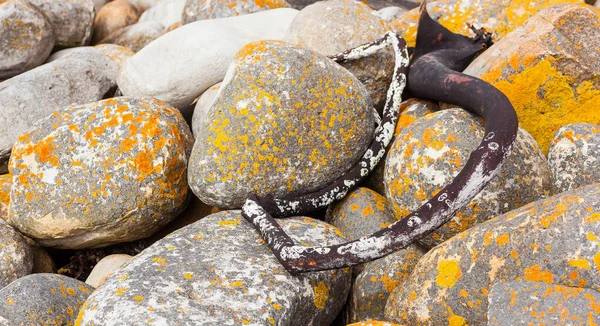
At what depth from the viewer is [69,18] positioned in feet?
23.3

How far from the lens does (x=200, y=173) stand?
3656mm

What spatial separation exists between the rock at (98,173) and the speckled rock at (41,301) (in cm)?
51

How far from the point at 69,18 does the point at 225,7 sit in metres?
2.14

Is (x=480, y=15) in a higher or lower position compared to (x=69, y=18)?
higher

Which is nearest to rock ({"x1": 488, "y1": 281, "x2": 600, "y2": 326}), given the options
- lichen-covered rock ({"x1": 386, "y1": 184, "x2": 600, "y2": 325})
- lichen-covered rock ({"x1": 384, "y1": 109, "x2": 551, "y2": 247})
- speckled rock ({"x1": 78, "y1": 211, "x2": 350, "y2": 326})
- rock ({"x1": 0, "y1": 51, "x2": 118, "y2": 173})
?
lichen-covered rock ({"x1": 386, "y1": 184, "x2": 600, "y2": 325})

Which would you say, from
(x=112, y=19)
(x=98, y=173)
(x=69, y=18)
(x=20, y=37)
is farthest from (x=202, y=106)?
(x=112, y=19)

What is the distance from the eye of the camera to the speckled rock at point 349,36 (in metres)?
4.52

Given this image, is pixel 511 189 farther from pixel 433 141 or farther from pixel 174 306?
pixel 174 306

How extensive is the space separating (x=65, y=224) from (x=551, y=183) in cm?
300

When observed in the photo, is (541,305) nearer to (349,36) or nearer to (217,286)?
(217,286)

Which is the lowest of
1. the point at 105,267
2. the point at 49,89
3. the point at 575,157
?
the point at 105,267

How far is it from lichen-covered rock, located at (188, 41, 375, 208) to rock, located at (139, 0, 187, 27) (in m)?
4.72

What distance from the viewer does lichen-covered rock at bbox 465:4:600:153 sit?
149 inches

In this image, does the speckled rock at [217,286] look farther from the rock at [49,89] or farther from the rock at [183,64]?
the rock at [49,89]
